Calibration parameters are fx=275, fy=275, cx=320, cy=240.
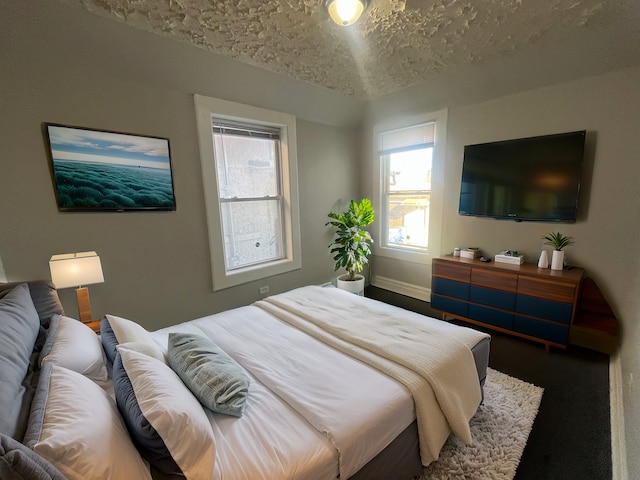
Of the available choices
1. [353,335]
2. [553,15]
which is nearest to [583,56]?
[553,15]

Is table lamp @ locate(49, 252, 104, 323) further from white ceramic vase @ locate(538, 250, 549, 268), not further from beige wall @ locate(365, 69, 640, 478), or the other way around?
white ceramic vase @ locate(538, 250, 549, 268)

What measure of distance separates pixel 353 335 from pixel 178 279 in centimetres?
194

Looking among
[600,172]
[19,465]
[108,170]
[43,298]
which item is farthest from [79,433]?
[600,172]

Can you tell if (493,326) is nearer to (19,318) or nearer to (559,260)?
(559,260)

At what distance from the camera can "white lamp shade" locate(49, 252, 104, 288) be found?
1.88 meters

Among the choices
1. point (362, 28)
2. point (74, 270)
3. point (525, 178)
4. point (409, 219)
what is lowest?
point (74, 270)

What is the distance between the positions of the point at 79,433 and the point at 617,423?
2.74 metres

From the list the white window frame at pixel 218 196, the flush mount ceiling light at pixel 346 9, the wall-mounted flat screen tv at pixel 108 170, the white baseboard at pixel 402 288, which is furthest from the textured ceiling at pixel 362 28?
the white baseboard at pixel 402 288

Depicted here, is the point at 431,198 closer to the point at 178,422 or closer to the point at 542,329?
the point at 542,329

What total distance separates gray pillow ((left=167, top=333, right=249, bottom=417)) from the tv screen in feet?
10.0

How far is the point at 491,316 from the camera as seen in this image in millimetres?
2838

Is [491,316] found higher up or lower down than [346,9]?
lower down

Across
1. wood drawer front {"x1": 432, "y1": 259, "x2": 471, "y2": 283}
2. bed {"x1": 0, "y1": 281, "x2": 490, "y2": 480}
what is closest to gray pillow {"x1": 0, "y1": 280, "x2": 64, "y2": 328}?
bed {"x1": 0, "y1": 281, "x2": 490, "y2": 480}

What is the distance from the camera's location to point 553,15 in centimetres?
188
